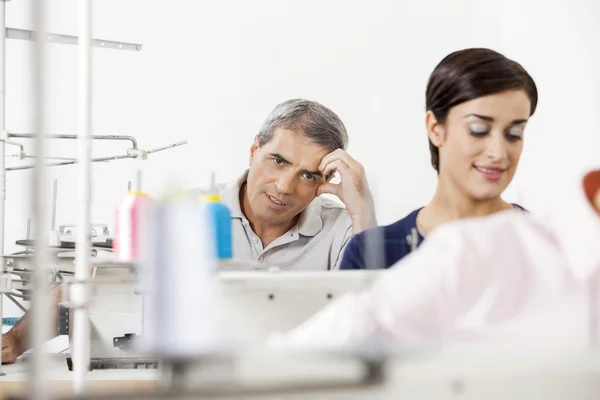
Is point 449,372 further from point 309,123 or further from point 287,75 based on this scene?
point 287,75

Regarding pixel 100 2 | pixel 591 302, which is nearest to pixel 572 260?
pixel 591 302

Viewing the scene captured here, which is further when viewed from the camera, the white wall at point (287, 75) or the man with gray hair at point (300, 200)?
the white wall at point (287, 75)

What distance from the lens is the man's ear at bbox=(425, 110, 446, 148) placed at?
2547mm

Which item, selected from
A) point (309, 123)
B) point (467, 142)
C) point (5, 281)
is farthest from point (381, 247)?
point (5, 281)

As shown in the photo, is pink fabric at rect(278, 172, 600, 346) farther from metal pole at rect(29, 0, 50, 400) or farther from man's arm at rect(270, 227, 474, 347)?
metal pole at rect(29, 0, 50, 400)

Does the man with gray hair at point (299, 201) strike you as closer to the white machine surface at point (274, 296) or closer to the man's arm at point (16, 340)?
the man's arm at point (16, 340)

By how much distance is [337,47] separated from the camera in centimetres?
342

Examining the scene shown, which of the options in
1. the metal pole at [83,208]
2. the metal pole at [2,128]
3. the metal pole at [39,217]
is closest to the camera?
the metal pole at [39,217]

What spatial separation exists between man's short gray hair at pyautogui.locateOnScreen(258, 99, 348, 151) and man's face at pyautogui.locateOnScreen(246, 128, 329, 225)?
4 cm

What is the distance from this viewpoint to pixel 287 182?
2.93 m

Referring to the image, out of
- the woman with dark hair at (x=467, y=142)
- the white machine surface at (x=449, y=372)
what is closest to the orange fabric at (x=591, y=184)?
Answer: the white machine surface at (x=449, y=372)

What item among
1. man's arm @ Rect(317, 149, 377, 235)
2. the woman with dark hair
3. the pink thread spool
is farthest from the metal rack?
the woman with dark hair

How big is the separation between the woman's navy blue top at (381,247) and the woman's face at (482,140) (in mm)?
241

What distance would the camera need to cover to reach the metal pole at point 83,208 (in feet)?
6.74
